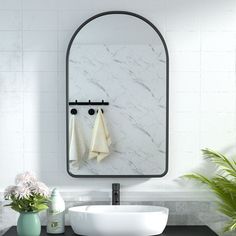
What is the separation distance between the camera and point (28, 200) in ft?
9.42

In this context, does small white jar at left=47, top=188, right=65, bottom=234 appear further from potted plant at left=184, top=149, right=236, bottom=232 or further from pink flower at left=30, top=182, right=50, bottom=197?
potted plant at left=184, top=149, right=236, bottom=232

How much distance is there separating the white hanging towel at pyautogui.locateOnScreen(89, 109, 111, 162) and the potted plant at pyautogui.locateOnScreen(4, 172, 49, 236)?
1.29ft

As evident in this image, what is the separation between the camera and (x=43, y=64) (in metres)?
3.21

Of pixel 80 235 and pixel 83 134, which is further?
pixel 83 134

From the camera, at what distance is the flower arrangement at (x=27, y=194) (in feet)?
9.32

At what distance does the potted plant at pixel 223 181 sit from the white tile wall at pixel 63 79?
0.08 meters

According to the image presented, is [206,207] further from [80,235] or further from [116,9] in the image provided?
[116,9]

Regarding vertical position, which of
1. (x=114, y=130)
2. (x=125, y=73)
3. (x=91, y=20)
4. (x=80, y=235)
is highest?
(x=91, y=20)

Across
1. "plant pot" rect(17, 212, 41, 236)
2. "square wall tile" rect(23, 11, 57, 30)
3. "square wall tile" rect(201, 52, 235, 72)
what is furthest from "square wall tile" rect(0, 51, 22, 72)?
"square wall tile" rect(201, 52, 235, 72)

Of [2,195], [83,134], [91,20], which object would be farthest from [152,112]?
[2,195]

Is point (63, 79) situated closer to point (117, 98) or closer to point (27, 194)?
point (117, 98)

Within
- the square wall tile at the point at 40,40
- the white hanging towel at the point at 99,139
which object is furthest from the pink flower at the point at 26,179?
the square wall tile at the point at 40,40

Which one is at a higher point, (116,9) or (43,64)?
(116,9)

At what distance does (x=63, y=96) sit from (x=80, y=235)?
730 millimetres
